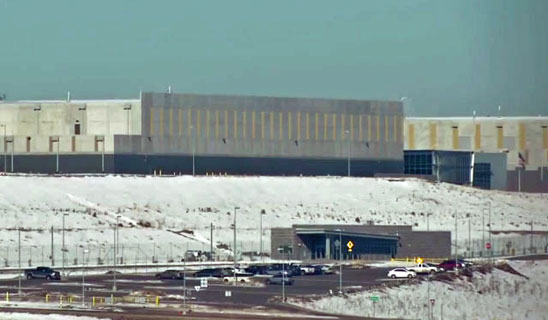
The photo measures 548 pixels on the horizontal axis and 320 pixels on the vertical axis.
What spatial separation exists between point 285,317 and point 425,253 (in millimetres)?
69861

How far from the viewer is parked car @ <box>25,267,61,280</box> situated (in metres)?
135

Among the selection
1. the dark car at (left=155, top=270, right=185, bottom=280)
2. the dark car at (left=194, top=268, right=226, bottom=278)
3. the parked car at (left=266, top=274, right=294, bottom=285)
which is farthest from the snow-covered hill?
the parked car at (left=266, top=274, right=294, bottom=285)

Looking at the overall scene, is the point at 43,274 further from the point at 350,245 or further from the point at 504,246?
the point at 504,246

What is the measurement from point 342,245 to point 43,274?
124 feet

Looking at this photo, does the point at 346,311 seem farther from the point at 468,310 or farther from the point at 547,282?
the point at 547,282

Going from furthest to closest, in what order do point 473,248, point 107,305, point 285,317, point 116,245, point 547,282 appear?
point 473,248
point 116,245
point 547,282
point 107,305
point 285,317

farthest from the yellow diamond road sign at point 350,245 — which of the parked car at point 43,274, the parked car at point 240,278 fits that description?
the parked car at point 43,274

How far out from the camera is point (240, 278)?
132 m

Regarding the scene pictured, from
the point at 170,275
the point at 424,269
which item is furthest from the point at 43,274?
the point at 424,269

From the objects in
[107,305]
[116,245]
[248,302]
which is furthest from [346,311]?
[116,245]

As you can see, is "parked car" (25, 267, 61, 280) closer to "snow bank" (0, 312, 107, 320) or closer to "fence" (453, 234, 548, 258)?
"snow bank" (0, 312, 107, 320)

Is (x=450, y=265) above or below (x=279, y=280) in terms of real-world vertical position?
above

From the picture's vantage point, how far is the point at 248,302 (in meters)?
108

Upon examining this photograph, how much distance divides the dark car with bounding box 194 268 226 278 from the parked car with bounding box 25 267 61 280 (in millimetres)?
11396
